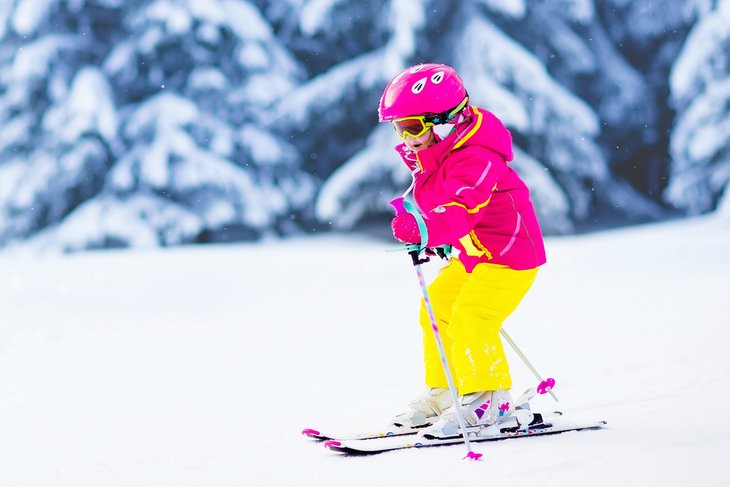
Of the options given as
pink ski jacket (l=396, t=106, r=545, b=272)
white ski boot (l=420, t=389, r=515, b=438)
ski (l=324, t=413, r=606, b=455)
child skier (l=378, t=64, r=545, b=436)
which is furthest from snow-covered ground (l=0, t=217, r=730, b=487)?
pink ski jacket (l=396, t=106, r=545, b=272)

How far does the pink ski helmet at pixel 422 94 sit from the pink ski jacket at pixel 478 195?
0.11 meters

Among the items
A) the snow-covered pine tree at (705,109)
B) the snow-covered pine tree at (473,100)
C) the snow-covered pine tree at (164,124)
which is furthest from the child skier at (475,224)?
the snow-covered pine tree at (705,109)

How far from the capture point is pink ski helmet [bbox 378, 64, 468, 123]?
351 cm

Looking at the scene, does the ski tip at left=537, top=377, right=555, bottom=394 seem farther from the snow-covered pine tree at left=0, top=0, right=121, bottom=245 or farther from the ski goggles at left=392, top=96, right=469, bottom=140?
the snow-covered pine tree at left=0, top=0, right=121, bottom=245

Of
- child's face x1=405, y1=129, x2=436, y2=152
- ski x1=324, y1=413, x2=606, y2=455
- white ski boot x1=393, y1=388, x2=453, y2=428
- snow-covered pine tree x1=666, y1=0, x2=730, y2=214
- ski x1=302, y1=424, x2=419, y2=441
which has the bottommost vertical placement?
ski x1=324, y1=413, x2=606, y2=455

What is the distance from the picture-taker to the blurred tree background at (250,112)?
44.6 ft

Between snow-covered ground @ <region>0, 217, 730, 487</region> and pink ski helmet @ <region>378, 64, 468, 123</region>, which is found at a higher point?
pink ski helmet @ <region>378, 64, 468, 123</region>

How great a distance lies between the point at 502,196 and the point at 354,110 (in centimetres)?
1140

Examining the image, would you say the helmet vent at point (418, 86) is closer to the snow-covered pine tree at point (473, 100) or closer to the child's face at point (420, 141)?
the child's face at point (420, 141)

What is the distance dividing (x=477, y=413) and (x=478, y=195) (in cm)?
89

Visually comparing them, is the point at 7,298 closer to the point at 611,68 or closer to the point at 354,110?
the point at 354,110

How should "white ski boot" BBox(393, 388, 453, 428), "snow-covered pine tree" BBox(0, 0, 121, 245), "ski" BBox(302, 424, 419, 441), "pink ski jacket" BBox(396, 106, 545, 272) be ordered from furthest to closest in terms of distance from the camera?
"snow-covered pine tree" BBox(0, 0, 121, 245)
"white ski boot" BBox(393, 388, 453, 428)
"ski" BBox(302, 424, 419, 441)
"pink ski jacket" BBox(396, 106, 545, 272)

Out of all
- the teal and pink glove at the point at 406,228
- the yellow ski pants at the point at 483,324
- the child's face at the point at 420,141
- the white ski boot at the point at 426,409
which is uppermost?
the child's face at the point at 420,141

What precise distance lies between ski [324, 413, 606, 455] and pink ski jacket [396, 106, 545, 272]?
0.64 m
